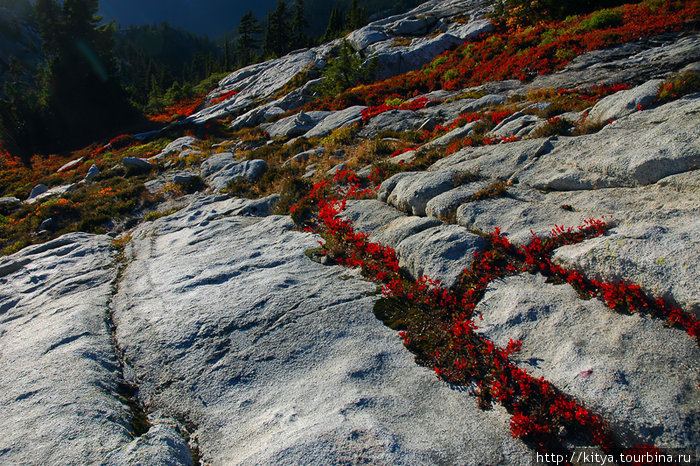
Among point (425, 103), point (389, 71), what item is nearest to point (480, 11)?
point (389, 71)

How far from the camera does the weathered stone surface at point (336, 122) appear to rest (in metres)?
20.3

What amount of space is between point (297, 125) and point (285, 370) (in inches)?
813

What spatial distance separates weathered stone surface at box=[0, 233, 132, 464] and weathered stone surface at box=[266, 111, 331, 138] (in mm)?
15412

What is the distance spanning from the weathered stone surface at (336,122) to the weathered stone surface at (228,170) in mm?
4919

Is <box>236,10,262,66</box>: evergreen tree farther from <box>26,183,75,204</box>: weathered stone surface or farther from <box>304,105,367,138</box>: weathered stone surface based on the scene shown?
<box>304,105,367,138</box>: weathered stone surface

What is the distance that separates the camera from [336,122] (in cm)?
2120

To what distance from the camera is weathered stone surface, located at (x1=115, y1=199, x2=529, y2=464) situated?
4.09 meters

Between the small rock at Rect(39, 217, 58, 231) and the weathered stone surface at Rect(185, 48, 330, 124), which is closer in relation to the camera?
the small rock at Rect(39, 217, 58, 231)

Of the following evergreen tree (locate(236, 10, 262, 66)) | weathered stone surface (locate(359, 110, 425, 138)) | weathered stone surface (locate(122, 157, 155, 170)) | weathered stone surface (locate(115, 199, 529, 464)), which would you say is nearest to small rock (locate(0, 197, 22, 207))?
weathered stone surface (locate(122, 157, 155, 170))

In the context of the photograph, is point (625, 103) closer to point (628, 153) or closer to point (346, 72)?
point (628, 153)

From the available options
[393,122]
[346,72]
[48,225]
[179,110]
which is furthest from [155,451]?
[179,110]

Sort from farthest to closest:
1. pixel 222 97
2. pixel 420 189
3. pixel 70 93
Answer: pixel 222 97
pixel 70 93
pixel 420 189

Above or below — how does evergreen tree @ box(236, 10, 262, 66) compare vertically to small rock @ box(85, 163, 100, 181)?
above

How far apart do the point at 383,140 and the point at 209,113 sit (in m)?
34.5
